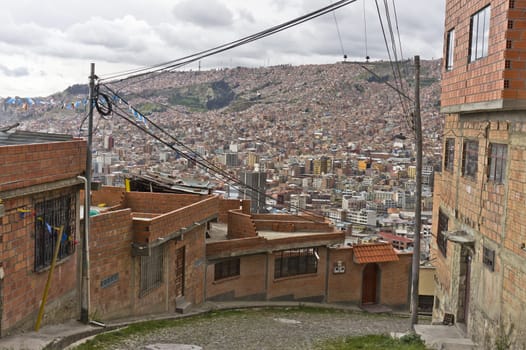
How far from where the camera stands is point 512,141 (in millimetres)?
9102

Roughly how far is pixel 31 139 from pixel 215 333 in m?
5.11

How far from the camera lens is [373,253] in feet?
69.3

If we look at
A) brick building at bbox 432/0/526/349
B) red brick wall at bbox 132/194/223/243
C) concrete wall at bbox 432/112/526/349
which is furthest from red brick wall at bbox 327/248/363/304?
concrete wall at bbox 432/112/526/349

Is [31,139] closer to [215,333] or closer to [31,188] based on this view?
[31,188]

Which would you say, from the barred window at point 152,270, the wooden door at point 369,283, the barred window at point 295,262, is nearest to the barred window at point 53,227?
the barred window at point 152,270

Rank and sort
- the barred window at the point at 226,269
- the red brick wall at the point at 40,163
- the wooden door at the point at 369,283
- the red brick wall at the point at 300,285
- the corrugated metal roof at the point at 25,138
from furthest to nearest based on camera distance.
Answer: the wooden door at the point at 369,283 → the red brick wall at the point at 300,285 → the barred window at the point at 226,269 → the corrugated metal roof at the point at 25,138 → the red brick wall at the point at 40,163

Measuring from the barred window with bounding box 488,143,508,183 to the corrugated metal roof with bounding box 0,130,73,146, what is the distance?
25.1 feet

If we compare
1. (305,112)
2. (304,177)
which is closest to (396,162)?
(304,177)

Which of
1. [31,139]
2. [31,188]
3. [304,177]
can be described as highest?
[31,139]

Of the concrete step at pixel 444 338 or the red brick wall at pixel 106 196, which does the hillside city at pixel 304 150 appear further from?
the concrete step at pixel 444 338

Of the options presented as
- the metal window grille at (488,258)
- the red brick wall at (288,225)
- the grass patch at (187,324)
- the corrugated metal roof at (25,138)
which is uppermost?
the corrugated metal roof at (25,138)

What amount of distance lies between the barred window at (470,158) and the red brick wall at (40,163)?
715 centimetres

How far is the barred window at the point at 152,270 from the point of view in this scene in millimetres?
13711

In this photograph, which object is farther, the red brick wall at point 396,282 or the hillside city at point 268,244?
the red brick wall at point 396,282
